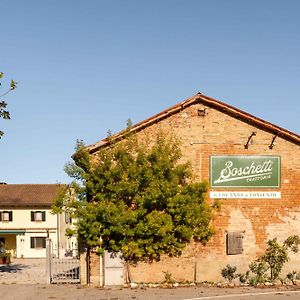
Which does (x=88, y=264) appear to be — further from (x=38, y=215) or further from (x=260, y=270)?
(x=38, y=215)

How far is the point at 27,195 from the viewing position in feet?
157

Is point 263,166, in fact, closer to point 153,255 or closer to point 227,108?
point 227,108

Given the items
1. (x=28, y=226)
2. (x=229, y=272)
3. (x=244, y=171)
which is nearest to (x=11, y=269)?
(x=28, y=226)

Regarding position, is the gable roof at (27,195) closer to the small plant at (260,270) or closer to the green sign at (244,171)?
the green sign at (244,171)

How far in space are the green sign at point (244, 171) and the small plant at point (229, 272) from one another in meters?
3.71

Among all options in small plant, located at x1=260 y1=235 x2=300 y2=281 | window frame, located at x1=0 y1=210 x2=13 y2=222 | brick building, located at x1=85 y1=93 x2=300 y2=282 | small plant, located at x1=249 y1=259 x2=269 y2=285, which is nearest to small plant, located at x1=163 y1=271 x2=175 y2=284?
brick building, located at x1=85 y1=93 x2=300 y2=282

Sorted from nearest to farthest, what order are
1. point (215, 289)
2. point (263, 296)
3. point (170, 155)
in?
point (263, 296) → point (215, 289) → point (170, 155)

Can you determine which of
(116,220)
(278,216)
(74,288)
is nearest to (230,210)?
(278,216)

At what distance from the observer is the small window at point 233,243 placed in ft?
69.4

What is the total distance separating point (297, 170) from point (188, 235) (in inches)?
239

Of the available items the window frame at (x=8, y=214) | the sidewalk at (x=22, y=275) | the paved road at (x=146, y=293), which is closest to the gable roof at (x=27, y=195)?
the window frame at (x=8, y=214)

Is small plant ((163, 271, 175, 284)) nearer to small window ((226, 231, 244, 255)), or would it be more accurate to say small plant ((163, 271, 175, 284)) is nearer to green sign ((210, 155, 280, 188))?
small window ((226, 231, 244, 255))

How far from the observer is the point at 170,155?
2108 cm

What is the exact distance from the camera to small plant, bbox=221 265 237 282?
21.0 metres
